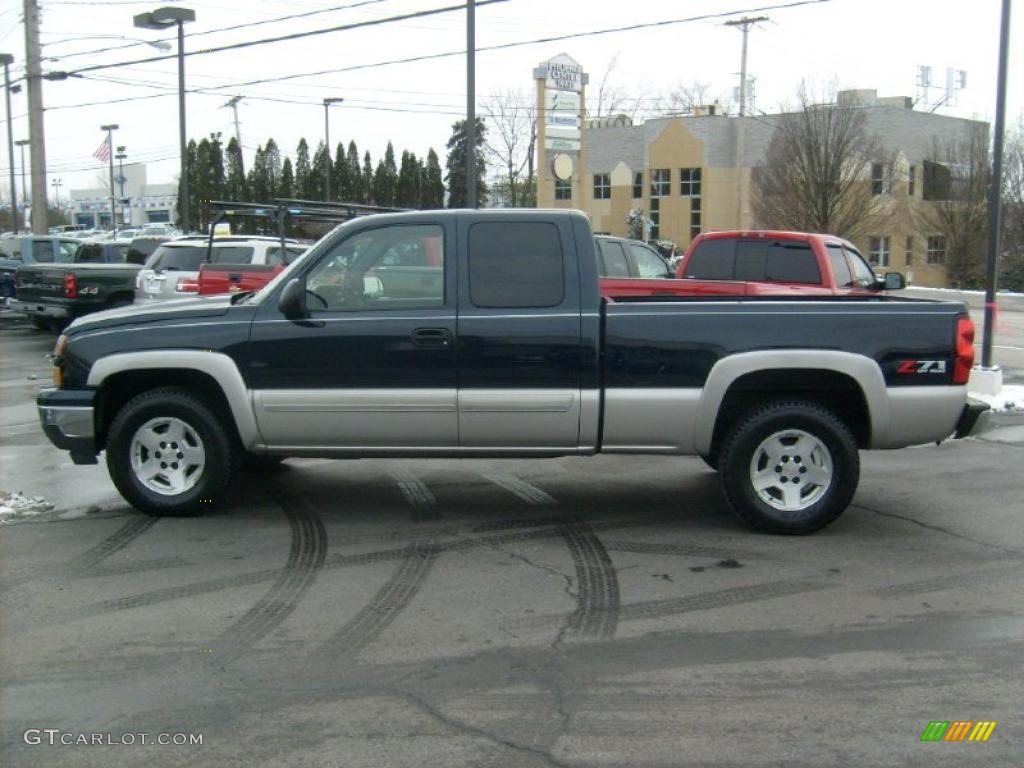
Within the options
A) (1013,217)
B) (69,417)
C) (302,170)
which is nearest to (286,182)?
(302,170)

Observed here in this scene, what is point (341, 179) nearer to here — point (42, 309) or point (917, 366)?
point (42, 309)

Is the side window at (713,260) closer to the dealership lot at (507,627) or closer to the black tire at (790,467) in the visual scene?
the dealership lot at (507,627)

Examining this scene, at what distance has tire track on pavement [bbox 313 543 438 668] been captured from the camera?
185 inches

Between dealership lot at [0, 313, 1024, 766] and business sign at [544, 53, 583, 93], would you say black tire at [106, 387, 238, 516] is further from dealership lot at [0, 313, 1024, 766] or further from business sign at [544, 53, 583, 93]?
business sign at [544, 53, 583, 93]

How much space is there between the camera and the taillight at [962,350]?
6410mm

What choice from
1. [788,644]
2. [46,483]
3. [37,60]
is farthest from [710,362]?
[37,60]

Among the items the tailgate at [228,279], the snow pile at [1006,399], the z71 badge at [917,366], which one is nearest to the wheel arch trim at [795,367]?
the z71 badge at [917,366]

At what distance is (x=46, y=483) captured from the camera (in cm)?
818

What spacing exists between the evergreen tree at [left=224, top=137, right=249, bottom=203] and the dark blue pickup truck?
49.3 metres

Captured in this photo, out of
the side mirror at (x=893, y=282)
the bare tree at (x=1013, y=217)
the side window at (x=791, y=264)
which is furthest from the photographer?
the bare tree at (x=1013, y=217)

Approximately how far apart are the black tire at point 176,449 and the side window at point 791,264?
7.09m

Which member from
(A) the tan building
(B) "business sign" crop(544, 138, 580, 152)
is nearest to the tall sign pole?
(B) "business sign" crop(544, 138, 580, 152)

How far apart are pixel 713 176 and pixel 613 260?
156ft

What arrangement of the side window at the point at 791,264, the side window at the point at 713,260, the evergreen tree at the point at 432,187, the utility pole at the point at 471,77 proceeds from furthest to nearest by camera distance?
the evergreen tree at the point at 432,187
the utility pole at the point at 471,77
the side window at the point at 713,260
the side window at the point at 791,264
